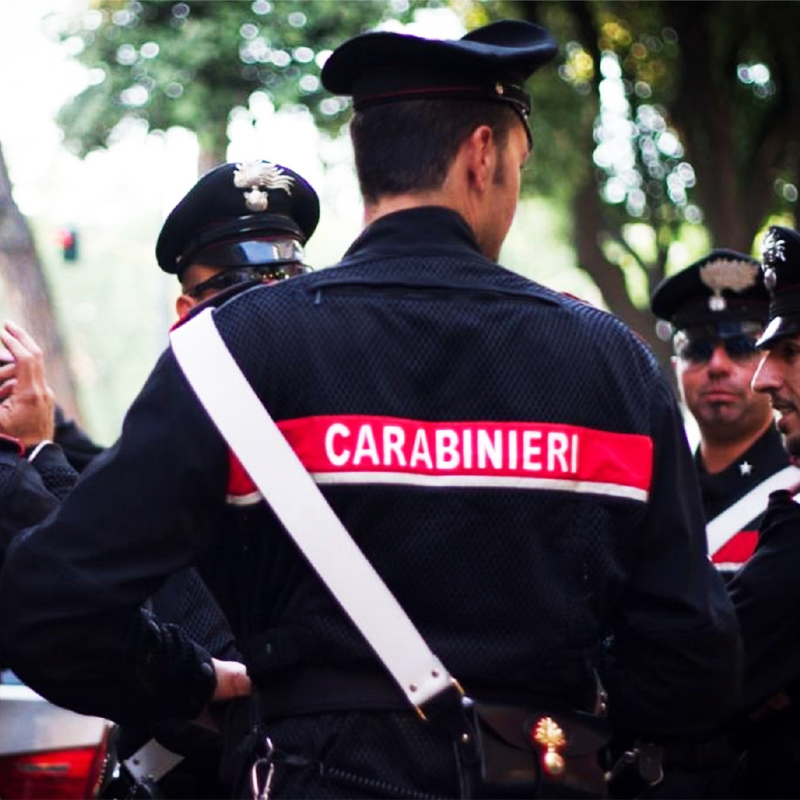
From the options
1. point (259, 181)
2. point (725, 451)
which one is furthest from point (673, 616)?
point (725, 451)

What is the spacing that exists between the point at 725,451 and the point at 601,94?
562 inches

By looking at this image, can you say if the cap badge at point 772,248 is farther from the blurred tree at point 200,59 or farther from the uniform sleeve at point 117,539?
the blurred tree at point 200,59

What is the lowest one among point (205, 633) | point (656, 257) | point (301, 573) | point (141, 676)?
point (656, 257)

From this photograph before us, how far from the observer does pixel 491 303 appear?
10.5 ft

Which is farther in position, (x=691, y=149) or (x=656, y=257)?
(x=656, y=257)

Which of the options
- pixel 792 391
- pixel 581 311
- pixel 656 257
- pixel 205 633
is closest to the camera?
pixel 581 311

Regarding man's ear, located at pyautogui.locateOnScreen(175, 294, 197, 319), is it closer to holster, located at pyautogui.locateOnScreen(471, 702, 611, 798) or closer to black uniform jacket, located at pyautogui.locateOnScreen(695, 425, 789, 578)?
black uniform jacket, located at pyautogui.locateOnScreen(695, 425, 789, 578)

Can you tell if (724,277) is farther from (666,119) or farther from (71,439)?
(666,119)

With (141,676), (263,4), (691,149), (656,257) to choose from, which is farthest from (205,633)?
(656,257)

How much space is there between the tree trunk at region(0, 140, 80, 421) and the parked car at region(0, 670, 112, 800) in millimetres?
9790

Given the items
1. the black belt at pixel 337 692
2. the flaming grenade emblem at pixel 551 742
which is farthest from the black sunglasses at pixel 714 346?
the black belt at pixel 337 692

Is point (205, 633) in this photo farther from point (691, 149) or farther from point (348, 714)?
point (691, 149)

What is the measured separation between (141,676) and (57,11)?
15233 mm

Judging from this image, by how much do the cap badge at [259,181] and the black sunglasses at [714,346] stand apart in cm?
167
